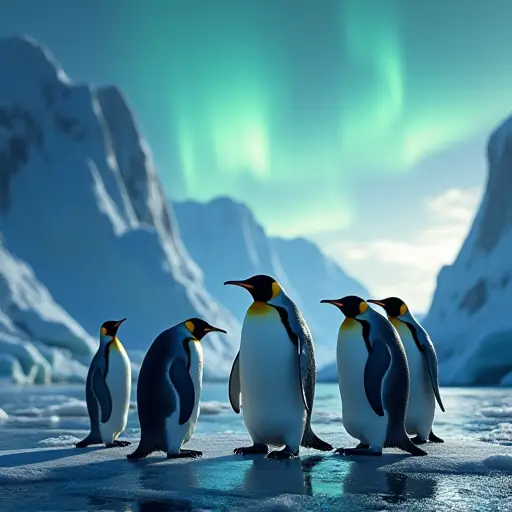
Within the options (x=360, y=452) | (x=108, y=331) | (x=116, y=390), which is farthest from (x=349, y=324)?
(x=108, y=331)

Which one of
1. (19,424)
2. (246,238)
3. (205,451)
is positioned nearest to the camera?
(205,451)

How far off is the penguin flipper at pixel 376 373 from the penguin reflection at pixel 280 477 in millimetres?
602

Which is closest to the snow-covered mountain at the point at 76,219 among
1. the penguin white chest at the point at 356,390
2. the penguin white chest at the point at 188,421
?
the penguin white chest at the point at 188,421

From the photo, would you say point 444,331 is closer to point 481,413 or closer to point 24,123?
point 481,413

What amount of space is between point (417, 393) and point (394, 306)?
863mm

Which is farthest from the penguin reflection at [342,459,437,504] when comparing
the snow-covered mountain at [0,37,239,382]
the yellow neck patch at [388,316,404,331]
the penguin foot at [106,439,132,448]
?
the snow-covered mountain at [0,37,239,382]

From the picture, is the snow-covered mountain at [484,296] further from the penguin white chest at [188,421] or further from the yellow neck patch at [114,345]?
the penguin white chest at [188,421]

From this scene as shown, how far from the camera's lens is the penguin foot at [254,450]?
18.4 feet

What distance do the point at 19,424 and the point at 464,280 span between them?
37.5 m

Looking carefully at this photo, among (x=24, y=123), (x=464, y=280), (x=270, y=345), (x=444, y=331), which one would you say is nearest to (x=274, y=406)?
(x=270, y=345)

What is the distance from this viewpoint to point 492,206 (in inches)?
1866

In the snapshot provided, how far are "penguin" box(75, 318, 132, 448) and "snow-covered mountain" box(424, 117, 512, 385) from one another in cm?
2765

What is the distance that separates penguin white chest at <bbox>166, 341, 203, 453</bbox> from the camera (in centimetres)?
554

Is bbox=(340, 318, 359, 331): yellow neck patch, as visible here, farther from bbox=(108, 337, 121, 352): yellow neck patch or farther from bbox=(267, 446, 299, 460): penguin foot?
bbox=(108, 337, 121, 352): yellow neck patch
